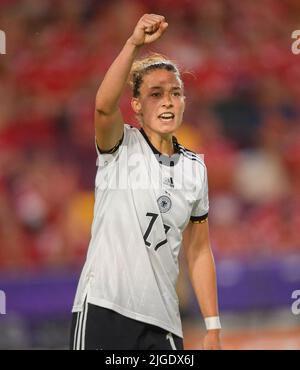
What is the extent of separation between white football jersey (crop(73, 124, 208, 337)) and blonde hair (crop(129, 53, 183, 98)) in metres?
0.22

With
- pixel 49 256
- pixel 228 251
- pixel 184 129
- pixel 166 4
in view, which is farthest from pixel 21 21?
pixel 228 251

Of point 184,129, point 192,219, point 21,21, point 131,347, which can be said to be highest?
point 21,21

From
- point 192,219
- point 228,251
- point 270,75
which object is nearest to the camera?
point 192,219

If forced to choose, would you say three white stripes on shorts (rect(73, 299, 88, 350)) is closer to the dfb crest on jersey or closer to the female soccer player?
the female soccer player

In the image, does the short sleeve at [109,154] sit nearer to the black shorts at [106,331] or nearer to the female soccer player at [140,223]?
the female soccer player at [140,223]

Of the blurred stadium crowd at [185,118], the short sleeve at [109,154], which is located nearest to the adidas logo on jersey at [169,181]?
the short sleeve at [109,154]

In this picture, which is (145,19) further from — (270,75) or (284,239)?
(270,75)

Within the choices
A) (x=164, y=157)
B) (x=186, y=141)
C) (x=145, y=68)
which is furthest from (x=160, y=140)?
(x=186, y=141)

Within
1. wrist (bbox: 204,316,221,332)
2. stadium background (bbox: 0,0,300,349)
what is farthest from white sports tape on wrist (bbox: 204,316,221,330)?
stadium background (bbox: 0,0,300,349)

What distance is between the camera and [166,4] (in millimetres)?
7859

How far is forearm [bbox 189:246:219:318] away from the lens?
3498 millimetres

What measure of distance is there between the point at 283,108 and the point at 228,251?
184 cm

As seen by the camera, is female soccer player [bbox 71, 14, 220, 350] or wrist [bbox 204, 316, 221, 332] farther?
wrist [bbox 204, 316, 221, 332]

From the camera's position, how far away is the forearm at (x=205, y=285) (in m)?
3.50
